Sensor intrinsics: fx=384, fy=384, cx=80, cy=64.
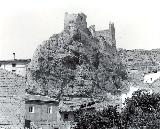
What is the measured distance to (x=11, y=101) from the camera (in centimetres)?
3953

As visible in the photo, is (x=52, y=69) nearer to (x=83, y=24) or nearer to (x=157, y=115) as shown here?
(x=83, y=24)

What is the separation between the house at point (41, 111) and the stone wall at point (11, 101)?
1649 cm

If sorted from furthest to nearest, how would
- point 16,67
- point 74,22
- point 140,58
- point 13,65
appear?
1. point 140,58
2. point 74,22
3. point 16,67
4. point 13,65

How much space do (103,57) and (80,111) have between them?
1436 inches

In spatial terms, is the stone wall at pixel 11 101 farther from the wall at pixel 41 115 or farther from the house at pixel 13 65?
the house at pixel 13 65

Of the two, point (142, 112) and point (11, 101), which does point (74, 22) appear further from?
point (142, 112)

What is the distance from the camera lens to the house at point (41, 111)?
57562 mm

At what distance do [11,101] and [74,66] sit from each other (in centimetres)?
4652

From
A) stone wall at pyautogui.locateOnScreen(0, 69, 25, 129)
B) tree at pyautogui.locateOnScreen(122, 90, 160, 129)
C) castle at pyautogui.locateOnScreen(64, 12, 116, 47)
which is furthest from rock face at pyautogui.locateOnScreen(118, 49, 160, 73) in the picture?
stone wall at pyautogui.locateOnScreen(0, 69, 25, 129)

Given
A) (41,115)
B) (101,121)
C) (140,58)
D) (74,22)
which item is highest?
(74,22)

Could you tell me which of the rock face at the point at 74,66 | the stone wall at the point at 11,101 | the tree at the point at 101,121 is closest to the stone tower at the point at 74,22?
the rock face at the point at 74,66

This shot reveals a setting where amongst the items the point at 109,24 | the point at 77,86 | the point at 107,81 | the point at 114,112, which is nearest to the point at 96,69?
the point at 107,81

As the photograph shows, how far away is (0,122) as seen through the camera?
3906 centimetres

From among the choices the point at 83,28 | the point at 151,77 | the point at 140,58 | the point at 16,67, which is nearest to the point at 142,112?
the point at 151,77
